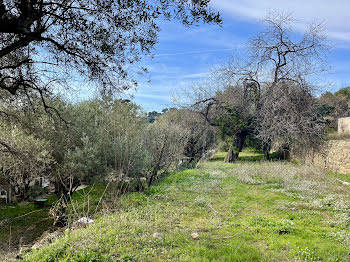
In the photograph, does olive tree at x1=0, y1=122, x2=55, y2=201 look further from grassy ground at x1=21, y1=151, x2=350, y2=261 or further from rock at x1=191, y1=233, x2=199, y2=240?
rock at x1=191, y1=233, x2=199, y2=240

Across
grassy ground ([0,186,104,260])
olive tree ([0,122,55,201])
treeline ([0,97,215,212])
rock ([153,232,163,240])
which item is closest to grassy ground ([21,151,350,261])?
rock ([153,232,163,240])

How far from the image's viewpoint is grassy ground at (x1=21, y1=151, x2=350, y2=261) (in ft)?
14.9

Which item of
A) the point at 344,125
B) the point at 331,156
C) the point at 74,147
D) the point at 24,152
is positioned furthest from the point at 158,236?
the point at 344,125

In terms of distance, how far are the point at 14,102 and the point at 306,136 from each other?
17.9 metres

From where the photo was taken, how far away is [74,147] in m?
12.1

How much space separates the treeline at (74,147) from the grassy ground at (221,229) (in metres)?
2.48

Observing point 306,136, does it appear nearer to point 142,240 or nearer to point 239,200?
point 239,200

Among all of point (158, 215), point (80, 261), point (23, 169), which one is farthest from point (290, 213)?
point (23, 169)

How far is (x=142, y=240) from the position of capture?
5008mm

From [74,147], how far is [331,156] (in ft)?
49.9

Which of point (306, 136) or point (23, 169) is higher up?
point (306, 136)

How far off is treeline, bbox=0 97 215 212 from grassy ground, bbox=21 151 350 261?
8.12 ft

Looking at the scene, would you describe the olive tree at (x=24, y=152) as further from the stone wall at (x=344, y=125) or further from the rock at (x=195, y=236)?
the stone wall at (x=344, y=125)

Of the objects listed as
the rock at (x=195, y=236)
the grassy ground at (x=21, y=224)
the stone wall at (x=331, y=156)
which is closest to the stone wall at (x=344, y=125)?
the stone wall at (x=331, y=156)
